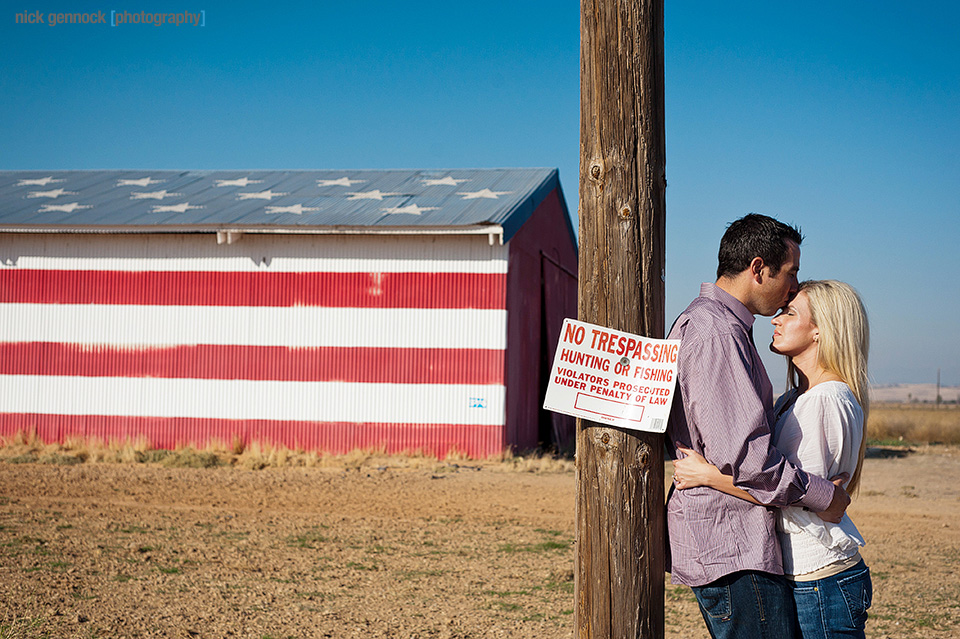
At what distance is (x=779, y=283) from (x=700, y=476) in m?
0.70

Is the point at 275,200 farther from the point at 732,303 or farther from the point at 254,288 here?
the point at 732,303

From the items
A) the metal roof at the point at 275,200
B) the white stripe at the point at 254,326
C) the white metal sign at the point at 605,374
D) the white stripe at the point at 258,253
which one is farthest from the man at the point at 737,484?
the white stripe at the point at 258,253

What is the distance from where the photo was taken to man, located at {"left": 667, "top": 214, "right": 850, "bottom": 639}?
227 cm

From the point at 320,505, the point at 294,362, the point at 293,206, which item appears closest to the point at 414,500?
the point at 320,505

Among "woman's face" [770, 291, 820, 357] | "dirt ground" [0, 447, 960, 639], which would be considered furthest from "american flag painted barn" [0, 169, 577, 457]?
"woman's face" [770, 291, 820, 357]

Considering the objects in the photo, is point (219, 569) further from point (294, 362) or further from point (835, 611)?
point (294, 362)

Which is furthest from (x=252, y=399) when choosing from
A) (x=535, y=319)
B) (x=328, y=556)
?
(x=328, y=556)

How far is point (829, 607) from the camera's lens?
2.39 metres

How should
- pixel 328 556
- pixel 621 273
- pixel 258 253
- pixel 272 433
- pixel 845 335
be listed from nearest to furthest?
pixel 845 335
pixel 621 273
pixel 328 556
pixel 272 433
pixel 258 253

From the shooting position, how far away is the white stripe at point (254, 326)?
14305 mm

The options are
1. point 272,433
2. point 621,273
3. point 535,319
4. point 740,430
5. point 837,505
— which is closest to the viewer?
point 740,430

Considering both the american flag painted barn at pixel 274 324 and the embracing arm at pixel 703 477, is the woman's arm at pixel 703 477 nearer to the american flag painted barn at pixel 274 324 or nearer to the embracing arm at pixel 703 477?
the embracing arm at pixel 703 477

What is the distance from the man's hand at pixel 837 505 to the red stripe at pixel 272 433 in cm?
1191

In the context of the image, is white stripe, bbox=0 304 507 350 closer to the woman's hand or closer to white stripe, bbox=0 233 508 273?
white stripe, bbox=0 233 508 273
